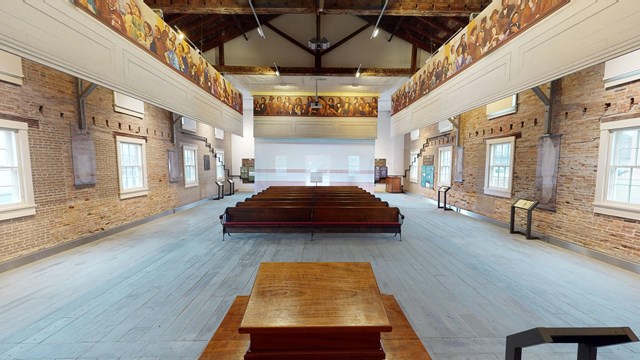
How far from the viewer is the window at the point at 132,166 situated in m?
6.52

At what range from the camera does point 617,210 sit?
14.0ft

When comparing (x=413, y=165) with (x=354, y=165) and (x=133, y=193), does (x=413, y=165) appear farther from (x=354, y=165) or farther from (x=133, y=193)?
(x=133, y=193)

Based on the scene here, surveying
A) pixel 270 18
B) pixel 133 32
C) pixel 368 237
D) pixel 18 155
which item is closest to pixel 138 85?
pixel 133 32

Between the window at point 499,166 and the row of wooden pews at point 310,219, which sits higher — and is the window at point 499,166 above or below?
above

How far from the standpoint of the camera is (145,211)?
7363mm

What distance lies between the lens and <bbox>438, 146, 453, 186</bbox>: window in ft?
32.8

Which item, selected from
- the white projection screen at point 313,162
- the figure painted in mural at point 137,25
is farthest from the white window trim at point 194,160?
the figure painted in mural at point 137,25

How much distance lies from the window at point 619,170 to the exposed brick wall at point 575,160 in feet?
0.39

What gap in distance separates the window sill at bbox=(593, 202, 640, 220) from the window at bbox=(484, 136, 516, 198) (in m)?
2.15

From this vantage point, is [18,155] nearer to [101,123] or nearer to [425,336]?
[101,123]

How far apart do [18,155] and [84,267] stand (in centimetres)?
218

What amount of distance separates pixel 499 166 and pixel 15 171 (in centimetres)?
1062

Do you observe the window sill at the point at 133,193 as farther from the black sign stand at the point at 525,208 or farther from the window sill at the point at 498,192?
the window sill at the point at 498,192

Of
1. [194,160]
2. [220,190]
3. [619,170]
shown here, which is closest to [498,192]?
[619,170]
